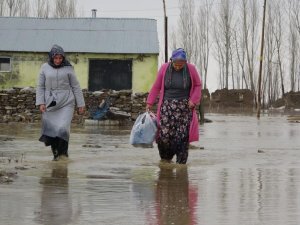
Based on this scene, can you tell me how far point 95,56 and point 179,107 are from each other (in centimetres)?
2403

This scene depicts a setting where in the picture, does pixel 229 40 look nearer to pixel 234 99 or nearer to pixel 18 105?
pixel 234 99

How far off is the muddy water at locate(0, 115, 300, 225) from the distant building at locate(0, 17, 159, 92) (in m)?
22.0

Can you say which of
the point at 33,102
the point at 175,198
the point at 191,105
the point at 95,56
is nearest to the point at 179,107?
the point at 191,105

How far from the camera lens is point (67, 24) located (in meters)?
35.8

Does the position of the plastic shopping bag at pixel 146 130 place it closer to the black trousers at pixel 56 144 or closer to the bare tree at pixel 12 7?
the black trousers at pixel 56 144

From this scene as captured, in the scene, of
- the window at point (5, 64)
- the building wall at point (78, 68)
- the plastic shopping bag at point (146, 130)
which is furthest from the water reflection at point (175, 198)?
the window at point (5, 64)

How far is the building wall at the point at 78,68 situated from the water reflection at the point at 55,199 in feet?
81.8

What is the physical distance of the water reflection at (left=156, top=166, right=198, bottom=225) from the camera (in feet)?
17.1

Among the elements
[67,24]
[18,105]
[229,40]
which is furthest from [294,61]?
[18,105]

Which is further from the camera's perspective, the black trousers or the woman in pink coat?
the black trousers

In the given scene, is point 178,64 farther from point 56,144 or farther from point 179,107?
point 56,144

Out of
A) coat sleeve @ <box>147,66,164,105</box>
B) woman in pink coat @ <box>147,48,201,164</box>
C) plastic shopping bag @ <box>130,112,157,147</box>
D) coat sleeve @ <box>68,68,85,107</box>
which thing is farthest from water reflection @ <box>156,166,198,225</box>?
coat sleeve @ <box>68,68,85,107</box>

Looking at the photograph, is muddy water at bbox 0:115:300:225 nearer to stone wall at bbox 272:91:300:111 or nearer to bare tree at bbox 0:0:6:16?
bare tree at bbox 0:0:6:16

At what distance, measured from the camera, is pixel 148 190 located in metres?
6.76
